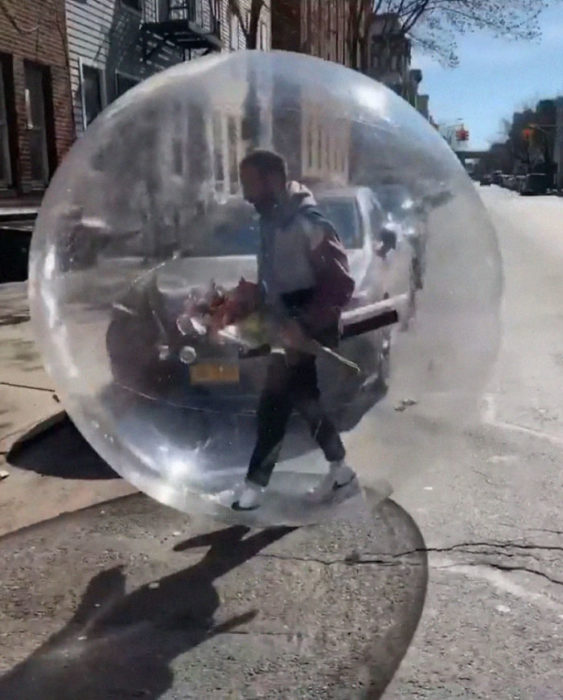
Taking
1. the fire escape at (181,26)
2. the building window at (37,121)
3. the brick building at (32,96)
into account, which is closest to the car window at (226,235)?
the brick building at (32,96)

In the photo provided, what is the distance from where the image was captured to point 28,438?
18.0 ft

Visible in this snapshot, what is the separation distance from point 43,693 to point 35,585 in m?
0.81

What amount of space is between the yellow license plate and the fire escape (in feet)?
55.3

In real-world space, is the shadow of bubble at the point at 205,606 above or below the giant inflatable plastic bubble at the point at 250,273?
below

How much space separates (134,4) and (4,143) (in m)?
6.38

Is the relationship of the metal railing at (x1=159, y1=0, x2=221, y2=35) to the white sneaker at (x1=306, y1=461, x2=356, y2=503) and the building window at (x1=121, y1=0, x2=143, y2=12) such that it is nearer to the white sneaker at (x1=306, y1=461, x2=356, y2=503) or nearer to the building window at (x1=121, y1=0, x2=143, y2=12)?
the building window at (x1=121, y1=0, x2=143, y2=12)

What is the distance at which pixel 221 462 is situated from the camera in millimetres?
3059

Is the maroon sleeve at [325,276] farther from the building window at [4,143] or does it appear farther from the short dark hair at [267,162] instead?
the building window at [4,143]

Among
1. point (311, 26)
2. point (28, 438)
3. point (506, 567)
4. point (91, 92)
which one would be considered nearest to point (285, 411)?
point (506, 567)

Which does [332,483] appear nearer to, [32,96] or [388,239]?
[388,239]

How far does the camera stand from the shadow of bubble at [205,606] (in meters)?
2.91

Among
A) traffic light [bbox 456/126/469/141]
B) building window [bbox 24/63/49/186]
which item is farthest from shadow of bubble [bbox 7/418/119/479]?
traffic light [bbox 456/126/469/141]

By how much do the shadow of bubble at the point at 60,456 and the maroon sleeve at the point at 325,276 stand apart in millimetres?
2509

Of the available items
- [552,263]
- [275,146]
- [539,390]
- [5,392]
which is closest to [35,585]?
[275,146]
